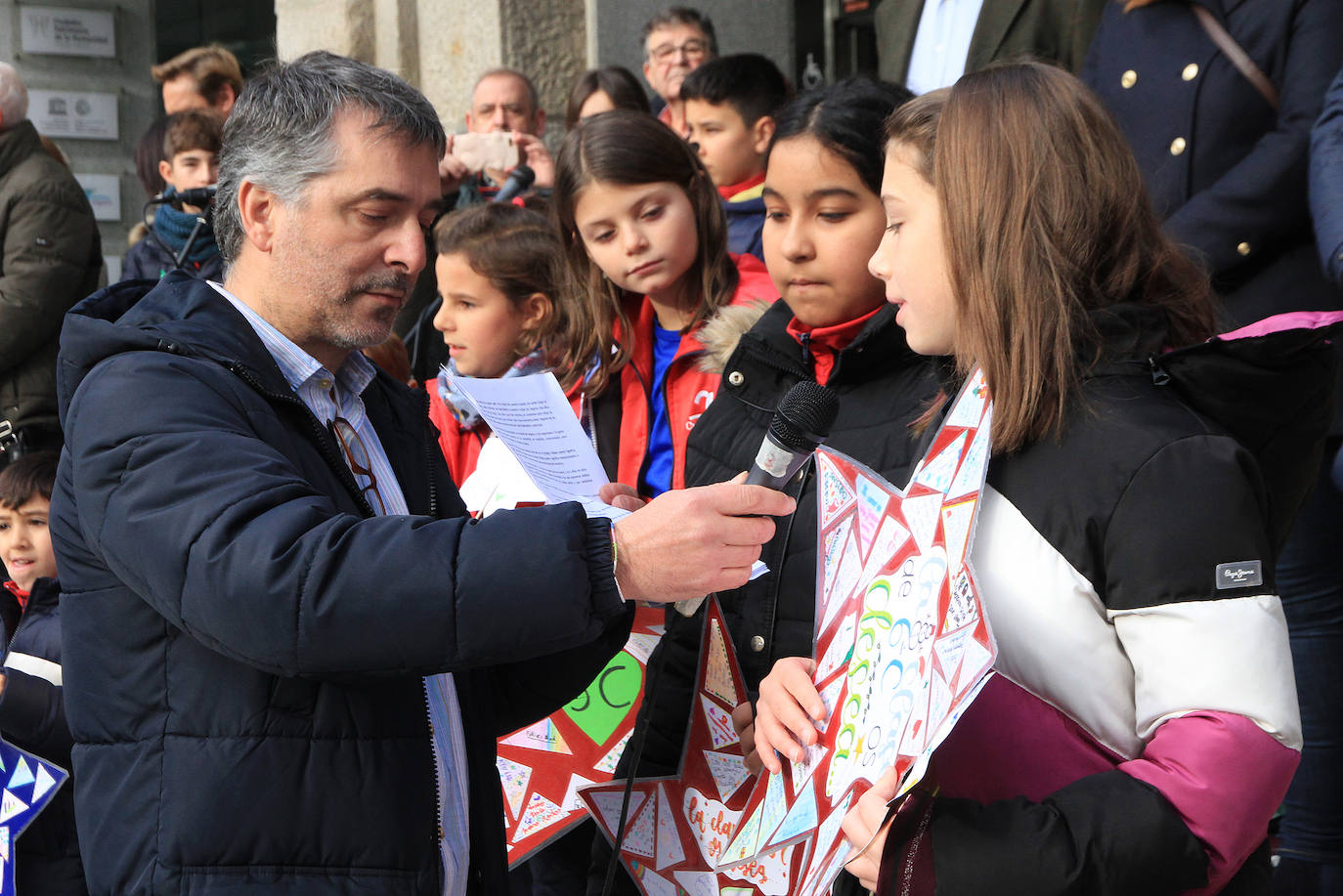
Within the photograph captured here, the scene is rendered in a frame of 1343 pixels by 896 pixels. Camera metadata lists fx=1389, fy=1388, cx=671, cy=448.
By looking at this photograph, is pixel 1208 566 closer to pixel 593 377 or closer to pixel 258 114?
pixel 258 114

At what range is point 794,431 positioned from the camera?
5.66 ft

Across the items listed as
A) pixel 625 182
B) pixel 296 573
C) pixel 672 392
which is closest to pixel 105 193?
pixel 625 182

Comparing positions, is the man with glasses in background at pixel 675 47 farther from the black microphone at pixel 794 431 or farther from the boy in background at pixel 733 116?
the black microphone at pixel 794 431

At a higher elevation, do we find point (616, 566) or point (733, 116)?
point (733, 116)

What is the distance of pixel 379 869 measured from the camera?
181 centimetres

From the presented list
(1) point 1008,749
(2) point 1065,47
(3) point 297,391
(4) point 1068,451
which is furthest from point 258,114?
(2) point 1065,47

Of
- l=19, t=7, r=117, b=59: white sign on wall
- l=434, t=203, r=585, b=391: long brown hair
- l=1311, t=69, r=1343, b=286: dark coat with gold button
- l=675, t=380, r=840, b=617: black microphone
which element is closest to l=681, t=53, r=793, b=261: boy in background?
l=434, t=203, r=585, b=391: long brown hair

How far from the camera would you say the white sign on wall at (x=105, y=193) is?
9562mm

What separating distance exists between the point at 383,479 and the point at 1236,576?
1.26 m

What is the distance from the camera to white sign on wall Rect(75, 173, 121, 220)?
31.4ft

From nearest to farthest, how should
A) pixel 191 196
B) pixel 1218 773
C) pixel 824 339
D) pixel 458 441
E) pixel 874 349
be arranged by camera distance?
1. pixel 1218 773
2. pixel 874 349
3. pixel 824 339
4. pixel 458 441
5. pixel 191 196

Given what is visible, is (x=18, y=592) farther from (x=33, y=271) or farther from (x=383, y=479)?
(x=383, y=479)

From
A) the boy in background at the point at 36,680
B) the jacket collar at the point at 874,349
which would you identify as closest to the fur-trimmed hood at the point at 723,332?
the jacket collar at the point at 874,349

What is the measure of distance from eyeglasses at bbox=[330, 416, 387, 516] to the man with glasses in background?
3968 millimetres
